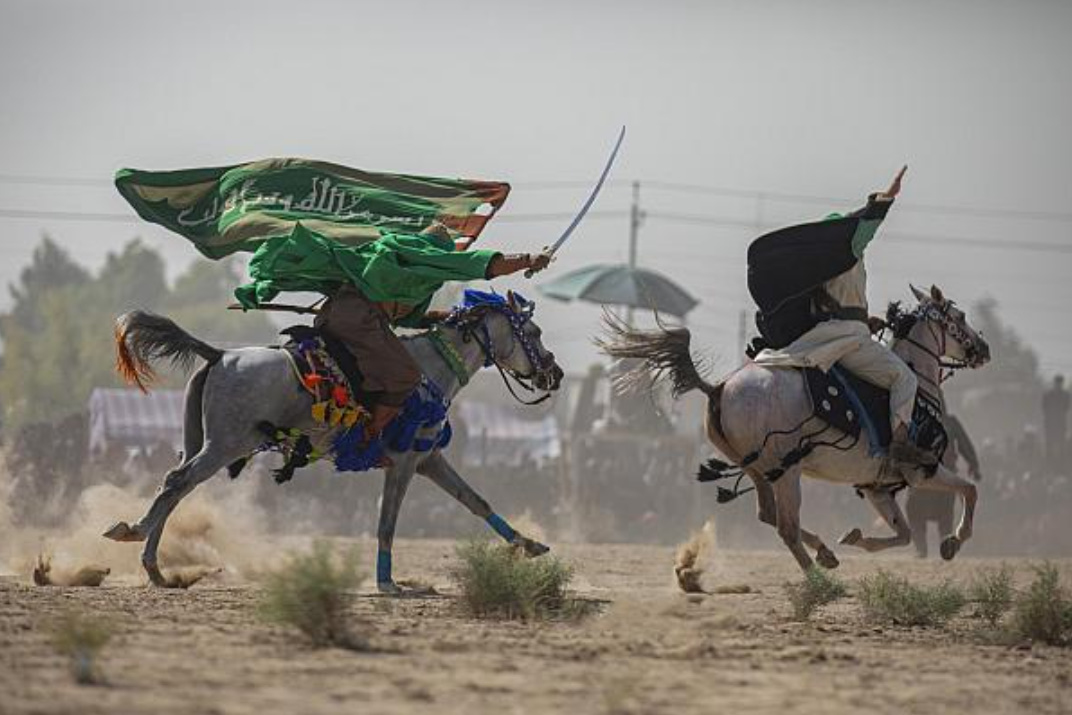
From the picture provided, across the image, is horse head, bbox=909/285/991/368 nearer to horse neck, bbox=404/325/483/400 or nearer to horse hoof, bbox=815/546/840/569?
horse hoof, bbox=815/546/840/569

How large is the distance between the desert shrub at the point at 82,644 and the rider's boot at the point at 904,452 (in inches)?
267

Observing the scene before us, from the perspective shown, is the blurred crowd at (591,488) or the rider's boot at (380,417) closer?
the rider's boot at (380,417)

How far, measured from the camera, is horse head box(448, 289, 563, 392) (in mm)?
14055

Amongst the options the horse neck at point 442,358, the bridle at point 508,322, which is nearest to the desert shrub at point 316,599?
the horse neck at point 442,358

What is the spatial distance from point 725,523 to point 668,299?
170 inches

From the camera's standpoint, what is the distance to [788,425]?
13.4 meters

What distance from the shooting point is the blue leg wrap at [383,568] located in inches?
520

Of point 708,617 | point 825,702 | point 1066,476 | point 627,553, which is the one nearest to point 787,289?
point 708,617

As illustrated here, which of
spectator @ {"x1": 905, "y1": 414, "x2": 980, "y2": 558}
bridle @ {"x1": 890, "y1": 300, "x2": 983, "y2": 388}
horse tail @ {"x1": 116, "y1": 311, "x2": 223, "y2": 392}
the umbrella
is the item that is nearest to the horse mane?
bridle @ {"x1": 890, "y1": 300, "x2": 983, "y2": 388}

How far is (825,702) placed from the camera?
8.26m

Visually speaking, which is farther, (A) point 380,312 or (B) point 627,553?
(B) point 627,553

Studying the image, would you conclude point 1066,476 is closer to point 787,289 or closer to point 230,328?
point 787,289

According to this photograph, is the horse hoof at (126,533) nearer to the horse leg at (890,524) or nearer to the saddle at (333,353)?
the saddle at (333,353)

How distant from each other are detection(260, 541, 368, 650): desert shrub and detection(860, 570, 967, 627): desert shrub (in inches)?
160
